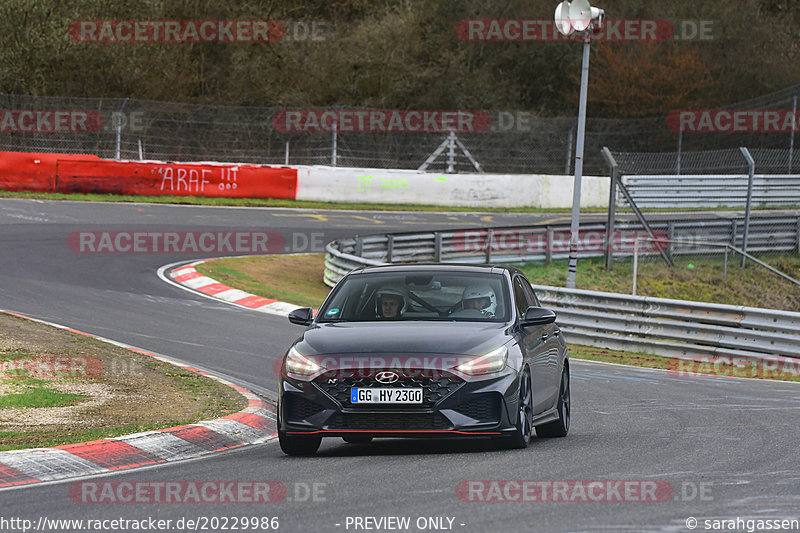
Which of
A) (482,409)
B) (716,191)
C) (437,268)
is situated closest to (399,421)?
(482,409)

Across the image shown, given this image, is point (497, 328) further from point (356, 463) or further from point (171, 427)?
point (171, 427)

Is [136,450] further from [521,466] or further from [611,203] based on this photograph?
[611,203]

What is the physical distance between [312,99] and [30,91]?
1157cm

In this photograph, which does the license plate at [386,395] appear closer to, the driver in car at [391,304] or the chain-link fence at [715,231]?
the driver in car at [391,304]

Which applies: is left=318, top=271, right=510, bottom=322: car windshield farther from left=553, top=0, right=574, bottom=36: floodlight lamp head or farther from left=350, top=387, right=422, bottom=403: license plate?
left=553, top=0, right=574, bottom=36: floodlight lamp head

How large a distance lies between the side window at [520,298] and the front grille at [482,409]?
1.39m

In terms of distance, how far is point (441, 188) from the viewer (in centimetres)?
3981

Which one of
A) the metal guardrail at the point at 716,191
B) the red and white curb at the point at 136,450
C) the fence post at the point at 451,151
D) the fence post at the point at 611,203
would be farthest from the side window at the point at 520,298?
the fence post at the point at 451,151

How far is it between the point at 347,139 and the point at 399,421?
3128 cm

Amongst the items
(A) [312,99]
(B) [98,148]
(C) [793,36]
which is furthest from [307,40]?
(C) [793,36]

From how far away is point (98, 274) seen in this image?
890 inches

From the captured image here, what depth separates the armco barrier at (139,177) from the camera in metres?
33.6

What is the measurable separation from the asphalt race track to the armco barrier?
16131 mm

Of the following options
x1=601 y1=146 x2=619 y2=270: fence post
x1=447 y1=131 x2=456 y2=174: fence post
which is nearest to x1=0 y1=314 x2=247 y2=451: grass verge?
x1=601 y1=146 x2=619 y2=270: fence post
